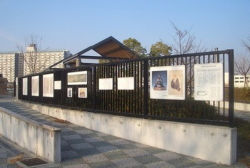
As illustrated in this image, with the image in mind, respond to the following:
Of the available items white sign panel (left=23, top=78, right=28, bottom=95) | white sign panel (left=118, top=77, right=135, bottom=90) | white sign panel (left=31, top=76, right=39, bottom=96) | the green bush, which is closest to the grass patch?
white sign panel (left=118, top=77, right=135, bottom=90)

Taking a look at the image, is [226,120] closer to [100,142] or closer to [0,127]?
[100,142]

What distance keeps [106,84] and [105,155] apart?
143 inches

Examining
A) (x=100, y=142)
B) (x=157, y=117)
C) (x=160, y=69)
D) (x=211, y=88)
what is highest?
(x=160, y=69)

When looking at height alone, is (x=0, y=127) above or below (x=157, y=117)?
below

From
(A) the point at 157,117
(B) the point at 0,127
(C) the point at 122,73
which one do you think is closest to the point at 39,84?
(B) the point at 0,127

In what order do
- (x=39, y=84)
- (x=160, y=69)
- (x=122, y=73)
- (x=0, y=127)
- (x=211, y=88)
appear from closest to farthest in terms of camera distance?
(x=211, y=88) < (x=160, y=69) < (x=122, y=73) < (x=0, y=127) < (x=39, y=84)

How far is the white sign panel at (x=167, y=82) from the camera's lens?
7234mm

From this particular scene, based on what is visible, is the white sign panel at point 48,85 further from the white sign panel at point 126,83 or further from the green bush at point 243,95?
the green bush at point 243,95

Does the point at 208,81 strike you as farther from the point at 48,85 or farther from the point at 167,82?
the point at 48,85

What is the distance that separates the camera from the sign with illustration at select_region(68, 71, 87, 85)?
1117 cm

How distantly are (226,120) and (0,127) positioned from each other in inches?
313

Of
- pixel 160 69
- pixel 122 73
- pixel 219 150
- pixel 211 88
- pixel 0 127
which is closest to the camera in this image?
pixel 219 150

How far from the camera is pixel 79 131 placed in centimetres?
982

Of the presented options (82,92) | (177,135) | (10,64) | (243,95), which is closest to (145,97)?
(177,135)
